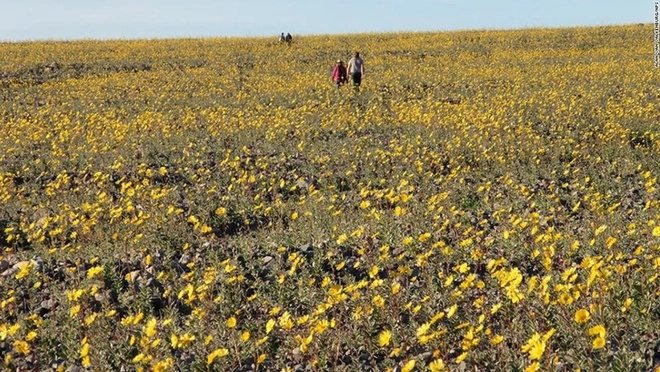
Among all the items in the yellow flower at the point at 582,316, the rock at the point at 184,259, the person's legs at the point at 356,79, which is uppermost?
the person's legs at the point at 356,79

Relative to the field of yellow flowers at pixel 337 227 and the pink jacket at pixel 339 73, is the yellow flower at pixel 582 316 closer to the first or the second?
the field of yellow flowers at pixel 337 227

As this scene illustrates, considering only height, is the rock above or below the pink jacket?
below

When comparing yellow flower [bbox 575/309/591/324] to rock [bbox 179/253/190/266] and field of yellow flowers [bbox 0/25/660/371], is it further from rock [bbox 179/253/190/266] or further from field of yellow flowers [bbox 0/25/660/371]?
rock [bbox 179/253/190/266]

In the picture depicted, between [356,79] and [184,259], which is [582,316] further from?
[356,79]

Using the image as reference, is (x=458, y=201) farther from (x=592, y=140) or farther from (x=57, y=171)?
(x=57, y=171)

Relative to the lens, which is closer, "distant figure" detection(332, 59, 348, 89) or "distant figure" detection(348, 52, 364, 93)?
"distant figure" detection(348, 52, 364, 93)

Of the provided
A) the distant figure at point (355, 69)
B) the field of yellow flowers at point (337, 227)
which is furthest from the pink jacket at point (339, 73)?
the field of yellow flowers at point (337, 227)

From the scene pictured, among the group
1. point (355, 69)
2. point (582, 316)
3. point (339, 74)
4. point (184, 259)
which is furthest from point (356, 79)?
point (582, 316)

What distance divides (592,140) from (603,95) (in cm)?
673

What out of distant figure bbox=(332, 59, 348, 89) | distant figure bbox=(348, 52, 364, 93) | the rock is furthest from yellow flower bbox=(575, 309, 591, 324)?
distant figure bbox=(332, 59, 348, 89)

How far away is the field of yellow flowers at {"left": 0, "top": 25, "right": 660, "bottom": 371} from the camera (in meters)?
4.43

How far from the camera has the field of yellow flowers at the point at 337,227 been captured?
14.5ft

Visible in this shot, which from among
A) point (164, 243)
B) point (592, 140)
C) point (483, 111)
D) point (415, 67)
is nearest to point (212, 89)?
point (415, 67)

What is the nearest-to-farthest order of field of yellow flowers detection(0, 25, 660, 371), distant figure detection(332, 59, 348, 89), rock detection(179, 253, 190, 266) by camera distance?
field of yellow flowers detection(0, 25, 660, 371)
rock detection(179, 253, 190, 266)
distant figure detection(332, 59, 348, 89)
